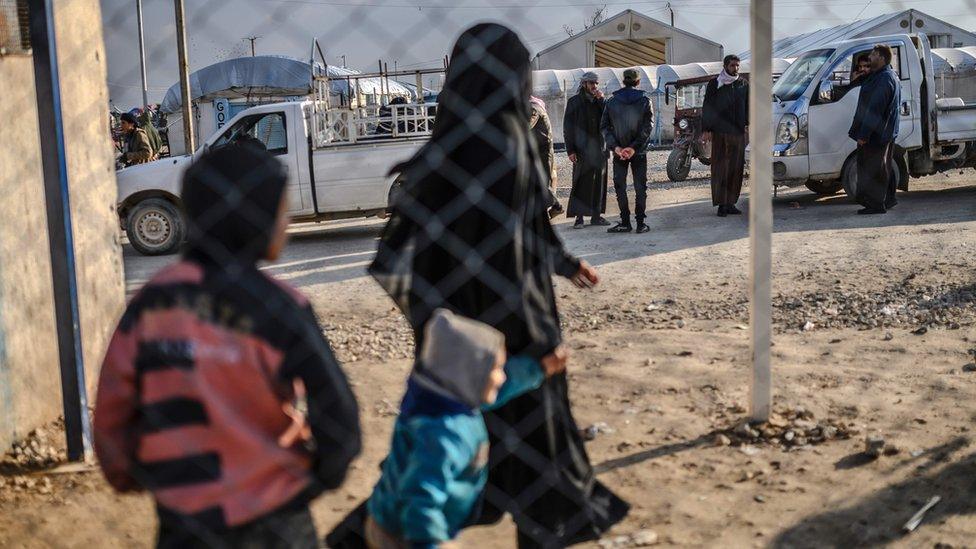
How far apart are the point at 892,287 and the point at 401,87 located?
28.2 m

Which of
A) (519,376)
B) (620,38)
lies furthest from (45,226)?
(620,38)

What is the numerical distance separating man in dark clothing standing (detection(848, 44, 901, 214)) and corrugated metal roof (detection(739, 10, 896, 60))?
11.7m

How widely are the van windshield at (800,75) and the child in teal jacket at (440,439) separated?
370 inches

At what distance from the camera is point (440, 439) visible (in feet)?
6.28

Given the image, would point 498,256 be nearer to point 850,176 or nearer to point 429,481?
point 429,481

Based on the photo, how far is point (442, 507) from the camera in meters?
1.99

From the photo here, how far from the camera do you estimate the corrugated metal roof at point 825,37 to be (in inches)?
923

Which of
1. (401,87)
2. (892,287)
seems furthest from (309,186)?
(401,87)

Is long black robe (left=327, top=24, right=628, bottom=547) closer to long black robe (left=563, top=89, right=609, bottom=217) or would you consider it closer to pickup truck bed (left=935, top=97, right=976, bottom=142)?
long black robe (left=563, top=89, right=609, bottom=217)

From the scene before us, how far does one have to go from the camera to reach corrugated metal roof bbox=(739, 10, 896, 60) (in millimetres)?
23453

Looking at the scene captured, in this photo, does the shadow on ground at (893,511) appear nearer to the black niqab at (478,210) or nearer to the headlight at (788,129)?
the black niqab at (478,210)

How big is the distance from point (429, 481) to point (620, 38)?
26.7 meters

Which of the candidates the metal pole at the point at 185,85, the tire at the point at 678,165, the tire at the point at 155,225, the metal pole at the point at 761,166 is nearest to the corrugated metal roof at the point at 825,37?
the tire at the point at 678,165

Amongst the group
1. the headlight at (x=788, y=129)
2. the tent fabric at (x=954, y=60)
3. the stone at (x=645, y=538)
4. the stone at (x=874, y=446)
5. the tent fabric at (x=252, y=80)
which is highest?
the tent fabric at (x=252, y=80)
